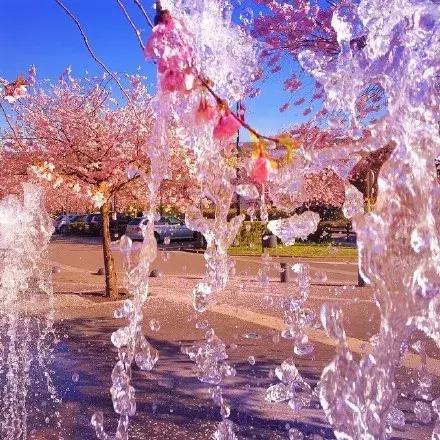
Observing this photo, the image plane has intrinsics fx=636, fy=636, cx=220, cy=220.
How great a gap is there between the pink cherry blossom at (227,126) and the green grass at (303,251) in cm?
2031

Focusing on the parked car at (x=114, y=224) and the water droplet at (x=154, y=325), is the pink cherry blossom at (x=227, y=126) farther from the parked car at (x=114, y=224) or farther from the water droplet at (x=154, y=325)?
the parked car at (x=114, y=224)

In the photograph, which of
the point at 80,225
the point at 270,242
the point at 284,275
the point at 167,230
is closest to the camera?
the point at 284,275

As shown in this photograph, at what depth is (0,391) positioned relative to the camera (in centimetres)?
621

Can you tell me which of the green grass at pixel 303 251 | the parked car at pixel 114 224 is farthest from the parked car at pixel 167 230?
the green grass at pixel 303 251

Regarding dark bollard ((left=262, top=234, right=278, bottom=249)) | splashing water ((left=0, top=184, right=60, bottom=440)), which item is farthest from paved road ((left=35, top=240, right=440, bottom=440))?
dark bollard ((left=262, top=234, right=278, bottom=249))

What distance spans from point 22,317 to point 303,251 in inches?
589

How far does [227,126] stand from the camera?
2473mm

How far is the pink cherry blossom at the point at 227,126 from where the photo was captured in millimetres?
2463

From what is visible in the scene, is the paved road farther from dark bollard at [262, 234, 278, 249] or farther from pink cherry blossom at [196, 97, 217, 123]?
dark bollard at [262, 234, 278, 249]

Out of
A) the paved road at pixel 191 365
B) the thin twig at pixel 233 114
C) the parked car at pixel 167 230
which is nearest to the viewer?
the thin twig at pixel 233 114

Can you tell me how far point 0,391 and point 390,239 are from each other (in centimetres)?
441

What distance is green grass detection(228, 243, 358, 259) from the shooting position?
22875 mm

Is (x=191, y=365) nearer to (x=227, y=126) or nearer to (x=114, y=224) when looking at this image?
(x=227, y=126)

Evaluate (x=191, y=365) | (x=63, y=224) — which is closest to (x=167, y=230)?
(x=63, y=224)
